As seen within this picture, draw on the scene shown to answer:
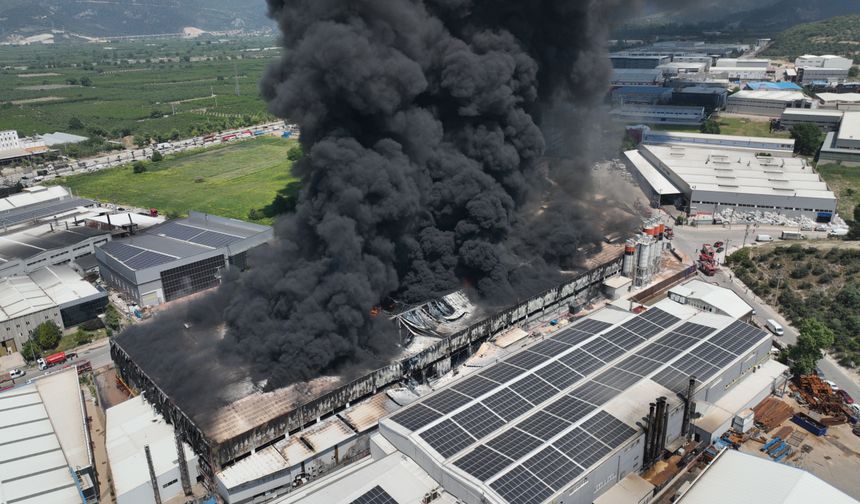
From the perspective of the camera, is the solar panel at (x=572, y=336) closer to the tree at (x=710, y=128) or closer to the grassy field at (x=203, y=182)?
the grassy field at (x=203, y=182)

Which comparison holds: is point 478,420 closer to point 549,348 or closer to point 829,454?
point 549,348

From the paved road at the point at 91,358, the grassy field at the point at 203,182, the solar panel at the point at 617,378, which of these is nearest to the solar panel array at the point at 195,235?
the grassy field at the point at 203,182

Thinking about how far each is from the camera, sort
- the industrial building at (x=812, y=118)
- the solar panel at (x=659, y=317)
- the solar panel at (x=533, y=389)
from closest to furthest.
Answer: the solar panel at (x=533, y=389), the solar panel at (x=659, y=317), the industrial building at (x=812, y=118)

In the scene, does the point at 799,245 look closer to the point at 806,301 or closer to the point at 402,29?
the point at 806,301

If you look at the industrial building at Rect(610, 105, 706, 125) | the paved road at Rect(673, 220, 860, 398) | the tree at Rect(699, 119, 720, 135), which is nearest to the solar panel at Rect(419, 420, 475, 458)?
the paved road at Rect(673, 220, 860, 398)

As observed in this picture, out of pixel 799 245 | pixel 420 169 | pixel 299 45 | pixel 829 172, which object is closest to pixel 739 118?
pixel 829 172

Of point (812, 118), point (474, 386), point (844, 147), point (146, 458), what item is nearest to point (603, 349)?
point (474, 386)

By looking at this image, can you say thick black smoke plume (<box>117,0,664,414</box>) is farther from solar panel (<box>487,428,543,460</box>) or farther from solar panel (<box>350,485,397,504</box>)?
solar panel (<box>487,428,543,460</box>)
